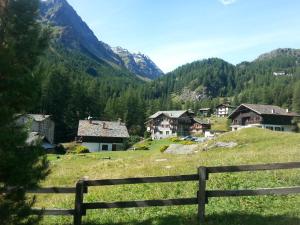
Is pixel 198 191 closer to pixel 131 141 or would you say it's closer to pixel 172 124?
pixel 131 141

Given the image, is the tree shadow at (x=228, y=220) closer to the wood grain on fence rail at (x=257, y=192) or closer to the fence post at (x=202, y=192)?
the fence post at (x=202, y=192)

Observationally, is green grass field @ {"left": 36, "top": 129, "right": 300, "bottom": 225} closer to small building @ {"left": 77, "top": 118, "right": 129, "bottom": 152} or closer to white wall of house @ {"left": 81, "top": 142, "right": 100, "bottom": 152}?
small building @ {"left": 77, "top": 118, "right": 129, "bottom": 152}

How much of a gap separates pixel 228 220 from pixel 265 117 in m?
124

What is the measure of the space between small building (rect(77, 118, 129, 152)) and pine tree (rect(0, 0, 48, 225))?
100295 mm

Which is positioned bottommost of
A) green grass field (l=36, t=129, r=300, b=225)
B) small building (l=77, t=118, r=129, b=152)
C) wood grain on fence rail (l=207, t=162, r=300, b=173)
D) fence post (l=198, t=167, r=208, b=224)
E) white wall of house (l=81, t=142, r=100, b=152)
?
white wall of house (l=81, t=142, r=100, b=152)

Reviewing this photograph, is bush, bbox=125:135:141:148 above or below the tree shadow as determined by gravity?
below

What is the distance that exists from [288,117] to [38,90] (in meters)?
134

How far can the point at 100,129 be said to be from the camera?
11400 centimetres

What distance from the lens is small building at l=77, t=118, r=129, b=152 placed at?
112500mm

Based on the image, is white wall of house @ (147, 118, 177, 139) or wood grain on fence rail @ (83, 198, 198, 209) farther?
white wall of house @ (147, 118, 177, 139)

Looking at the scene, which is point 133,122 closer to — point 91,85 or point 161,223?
point 91,85

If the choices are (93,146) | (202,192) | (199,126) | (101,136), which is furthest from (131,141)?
(202,192)

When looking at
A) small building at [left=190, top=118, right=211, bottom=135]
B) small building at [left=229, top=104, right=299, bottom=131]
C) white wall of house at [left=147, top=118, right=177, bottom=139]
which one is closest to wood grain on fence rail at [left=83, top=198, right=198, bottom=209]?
small building at [left=229, top=104, right=299, bottom=131]

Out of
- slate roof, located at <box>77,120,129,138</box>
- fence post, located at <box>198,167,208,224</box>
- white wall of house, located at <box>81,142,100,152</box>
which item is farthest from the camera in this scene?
white wall of house, located at <box>81,142,100,152</box>
